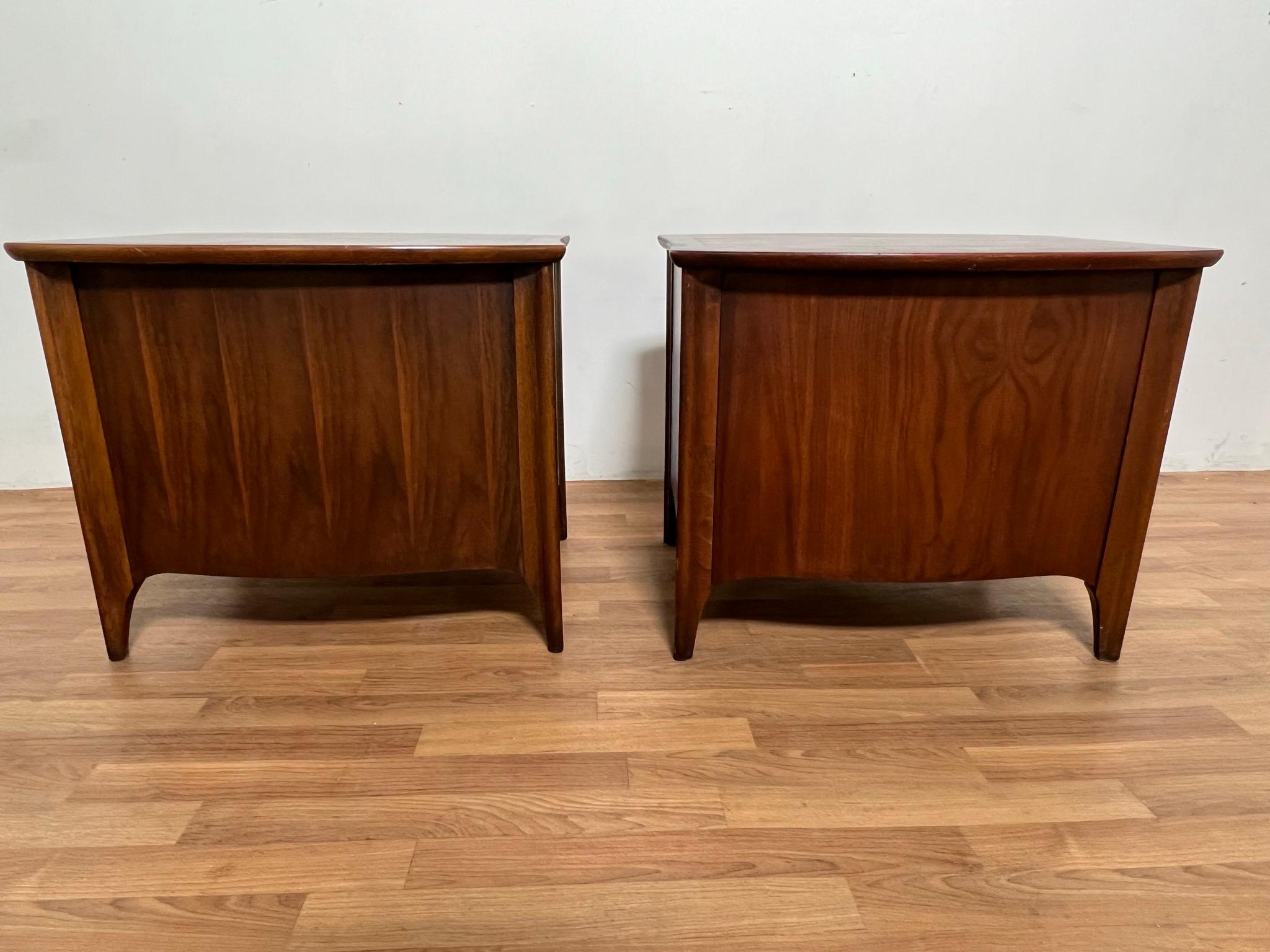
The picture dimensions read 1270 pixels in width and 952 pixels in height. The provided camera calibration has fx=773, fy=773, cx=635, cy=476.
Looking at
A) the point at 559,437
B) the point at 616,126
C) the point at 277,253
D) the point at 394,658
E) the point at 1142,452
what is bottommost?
the point at 394,658

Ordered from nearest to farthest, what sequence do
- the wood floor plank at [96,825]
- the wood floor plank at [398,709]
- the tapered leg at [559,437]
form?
the wood floor plank at [96,825]
the wood floor plank at [398,709]
the tapered leg at [559,437]

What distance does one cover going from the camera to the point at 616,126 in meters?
1.78

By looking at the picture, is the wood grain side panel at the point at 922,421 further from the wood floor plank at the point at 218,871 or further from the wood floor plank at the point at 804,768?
the wood floor plank at the point at 218,871

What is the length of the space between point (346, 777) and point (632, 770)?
13.7 inches

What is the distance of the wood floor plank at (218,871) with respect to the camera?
2.55 ft

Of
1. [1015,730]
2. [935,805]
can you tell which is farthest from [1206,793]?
[935,805]

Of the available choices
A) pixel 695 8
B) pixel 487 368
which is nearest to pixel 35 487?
pixel 487 368

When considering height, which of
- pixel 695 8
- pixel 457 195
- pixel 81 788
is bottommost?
pixel 81 788

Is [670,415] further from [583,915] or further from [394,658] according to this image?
[583,915]

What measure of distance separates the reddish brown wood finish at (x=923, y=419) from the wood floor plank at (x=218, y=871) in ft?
1.78

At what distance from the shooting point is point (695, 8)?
171cm

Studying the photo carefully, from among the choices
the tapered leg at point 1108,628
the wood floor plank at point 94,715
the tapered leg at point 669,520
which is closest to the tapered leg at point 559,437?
the tapered leg at point 669,520

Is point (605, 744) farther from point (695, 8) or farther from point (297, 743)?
point (695, 8)

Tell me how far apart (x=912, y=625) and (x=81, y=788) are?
3.94 ft
